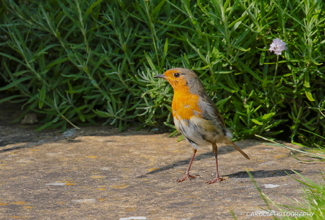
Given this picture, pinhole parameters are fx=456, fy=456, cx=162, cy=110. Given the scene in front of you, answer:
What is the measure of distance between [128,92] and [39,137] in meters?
1.26

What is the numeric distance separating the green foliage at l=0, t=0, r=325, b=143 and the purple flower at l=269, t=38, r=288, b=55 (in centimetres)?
19

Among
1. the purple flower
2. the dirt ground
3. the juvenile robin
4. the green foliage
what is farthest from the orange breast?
the purple flower

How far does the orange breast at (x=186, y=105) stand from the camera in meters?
4.11

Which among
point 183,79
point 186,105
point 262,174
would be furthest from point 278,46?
point 262,174

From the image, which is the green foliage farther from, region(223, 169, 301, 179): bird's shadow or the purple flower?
region(223, 169, 301, 179): bird's shadow

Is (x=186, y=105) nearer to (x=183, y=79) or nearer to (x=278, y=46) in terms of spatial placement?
(x=183, y=79)

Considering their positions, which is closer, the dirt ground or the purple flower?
the dirt ground

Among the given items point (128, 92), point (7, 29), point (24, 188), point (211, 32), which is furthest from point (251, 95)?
point (7, 29)

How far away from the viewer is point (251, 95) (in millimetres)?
5008

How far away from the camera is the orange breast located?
4.11 meters

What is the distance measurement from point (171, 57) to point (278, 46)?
4.20 ft

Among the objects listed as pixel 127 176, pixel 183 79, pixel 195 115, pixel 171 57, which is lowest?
pixel 127 176

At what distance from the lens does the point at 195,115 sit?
4098 millimetres

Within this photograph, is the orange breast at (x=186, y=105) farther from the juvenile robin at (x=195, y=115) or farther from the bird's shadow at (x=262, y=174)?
the bird's shadow at (x=262, y=174)
